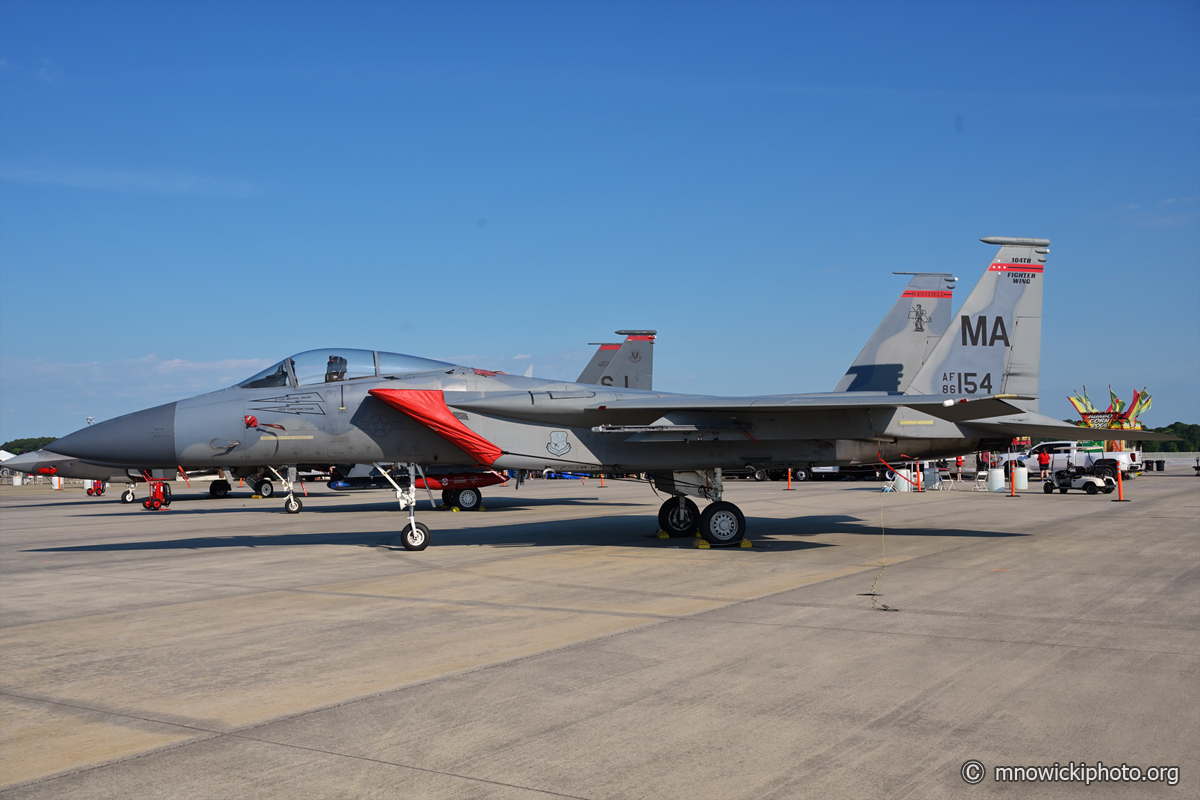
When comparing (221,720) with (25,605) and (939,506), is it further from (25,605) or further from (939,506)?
(939,506)

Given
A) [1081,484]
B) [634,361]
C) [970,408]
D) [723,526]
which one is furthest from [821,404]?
[1081,484]

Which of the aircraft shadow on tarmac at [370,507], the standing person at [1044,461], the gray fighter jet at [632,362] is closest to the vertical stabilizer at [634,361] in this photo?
the gray fighter jet at [632,362]

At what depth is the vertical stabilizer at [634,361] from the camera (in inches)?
913

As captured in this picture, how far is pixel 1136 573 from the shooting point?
9.71 meters

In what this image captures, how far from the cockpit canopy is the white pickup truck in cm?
2913

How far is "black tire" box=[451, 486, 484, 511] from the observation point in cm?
2333


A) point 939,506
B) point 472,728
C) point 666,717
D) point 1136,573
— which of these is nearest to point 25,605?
point 472,728

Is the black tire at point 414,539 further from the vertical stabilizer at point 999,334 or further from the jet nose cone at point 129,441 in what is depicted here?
the vertical stabilizer at point 999,334

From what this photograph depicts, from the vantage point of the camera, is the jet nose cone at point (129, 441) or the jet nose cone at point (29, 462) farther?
the jet nose cone at point (29, 462)

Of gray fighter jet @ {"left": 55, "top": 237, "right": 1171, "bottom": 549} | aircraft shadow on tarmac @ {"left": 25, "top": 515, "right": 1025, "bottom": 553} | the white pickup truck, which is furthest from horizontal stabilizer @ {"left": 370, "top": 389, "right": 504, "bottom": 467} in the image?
the white pickup truck

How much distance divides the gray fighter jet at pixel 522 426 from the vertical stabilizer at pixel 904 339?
1816 mm

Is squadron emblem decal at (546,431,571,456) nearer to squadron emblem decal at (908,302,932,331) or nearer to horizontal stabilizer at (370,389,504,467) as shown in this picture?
horizontal stabilizer at (370,389,504,467)

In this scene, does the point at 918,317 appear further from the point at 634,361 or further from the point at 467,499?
the point at 467,499

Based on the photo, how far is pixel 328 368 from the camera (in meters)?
12.2
